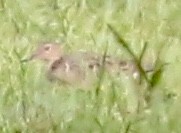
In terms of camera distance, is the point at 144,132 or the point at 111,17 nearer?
the point at 144,132

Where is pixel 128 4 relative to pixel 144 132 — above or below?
above

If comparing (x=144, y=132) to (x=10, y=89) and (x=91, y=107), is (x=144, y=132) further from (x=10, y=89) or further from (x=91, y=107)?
(x=10, y=89)

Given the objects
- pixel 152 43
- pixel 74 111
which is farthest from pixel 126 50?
pixel 74 111
